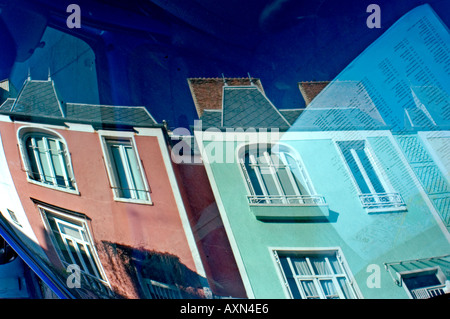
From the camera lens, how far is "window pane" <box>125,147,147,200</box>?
2.08 metres

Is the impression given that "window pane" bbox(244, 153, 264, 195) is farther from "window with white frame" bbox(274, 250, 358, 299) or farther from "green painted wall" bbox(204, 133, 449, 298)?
"window with white frame" bbox(274, 250, 358, 299)

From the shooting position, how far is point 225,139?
1948mm

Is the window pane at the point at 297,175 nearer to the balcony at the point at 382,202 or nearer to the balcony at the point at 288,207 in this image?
the balcony at the point at 288,207

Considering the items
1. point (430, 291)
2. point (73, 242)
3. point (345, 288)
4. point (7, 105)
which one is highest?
point (7, 105)

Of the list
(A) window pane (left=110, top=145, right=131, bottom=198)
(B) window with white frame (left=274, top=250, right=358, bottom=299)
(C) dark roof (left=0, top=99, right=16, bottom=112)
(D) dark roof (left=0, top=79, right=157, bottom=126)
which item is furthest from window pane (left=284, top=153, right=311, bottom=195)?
(C) dark roof (left=0, top=99, right=16, bottom=112)

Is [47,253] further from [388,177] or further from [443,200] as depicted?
[443,200]

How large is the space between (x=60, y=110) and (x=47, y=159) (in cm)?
26

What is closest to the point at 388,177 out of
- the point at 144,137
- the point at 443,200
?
the point at 443,200

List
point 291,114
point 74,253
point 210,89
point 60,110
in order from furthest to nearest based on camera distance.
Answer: point 74,253 → point 60,110 → point 210,89 → point 291,114

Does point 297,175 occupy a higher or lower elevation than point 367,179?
higher

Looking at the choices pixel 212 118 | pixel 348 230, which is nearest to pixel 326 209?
pixel 348 230

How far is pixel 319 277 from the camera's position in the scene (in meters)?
1.83

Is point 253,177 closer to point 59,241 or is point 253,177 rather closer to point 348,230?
point 348,230

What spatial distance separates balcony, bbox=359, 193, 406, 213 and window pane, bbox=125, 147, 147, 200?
101 cm
